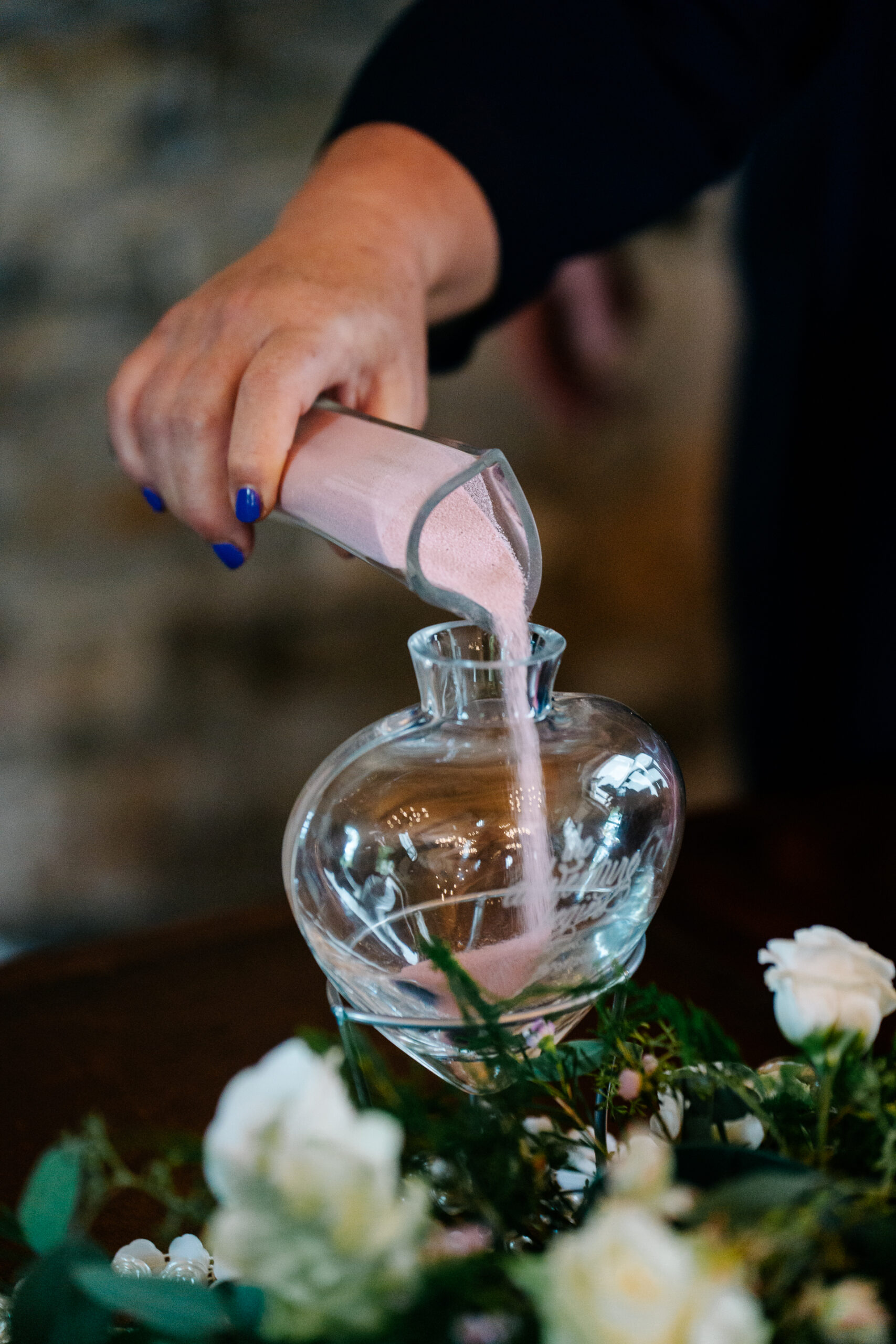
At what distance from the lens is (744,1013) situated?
53 cm

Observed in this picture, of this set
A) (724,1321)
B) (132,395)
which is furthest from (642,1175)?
(132,395)

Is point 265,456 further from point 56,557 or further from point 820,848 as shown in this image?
point 56,557

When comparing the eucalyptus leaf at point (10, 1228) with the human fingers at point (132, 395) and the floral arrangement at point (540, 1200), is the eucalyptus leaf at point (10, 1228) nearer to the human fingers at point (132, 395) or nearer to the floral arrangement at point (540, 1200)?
the floral arrangement at point (540, 1200)

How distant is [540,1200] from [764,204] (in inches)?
59.9

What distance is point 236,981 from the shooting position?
23.2 inches

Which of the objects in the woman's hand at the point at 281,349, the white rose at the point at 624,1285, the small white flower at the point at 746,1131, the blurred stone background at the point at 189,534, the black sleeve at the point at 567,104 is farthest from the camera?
the blurred stone background at the point at 189,534

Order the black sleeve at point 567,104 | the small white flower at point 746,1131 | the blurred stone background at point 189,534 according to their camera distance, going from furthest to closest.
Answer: the blurred stone background at point 189,534 → the black sleeve at point 567,104 → the small white flower at point 746,1131

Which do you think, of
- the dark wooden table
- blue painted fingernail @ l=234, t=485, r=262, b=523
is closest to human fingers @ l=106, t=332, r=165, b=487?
blue painted fingernail @ l=234, t=485, r=262, b=523

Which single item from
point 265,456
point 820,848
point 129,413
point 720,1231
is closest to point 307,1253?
point 720,1231

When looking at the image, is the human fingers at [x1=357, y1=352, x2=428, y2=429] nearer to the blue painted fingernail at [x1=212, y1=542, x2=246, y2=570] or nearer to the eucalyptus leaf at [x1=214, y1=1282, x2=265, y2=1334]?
the blue painted fingernail at [x1=212, y1=542, x2=246, y2=570]

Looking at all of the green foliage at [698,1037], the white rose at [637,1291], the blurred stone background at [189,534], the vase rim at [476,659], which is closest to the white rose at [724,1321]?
the white rose at [637,1291]

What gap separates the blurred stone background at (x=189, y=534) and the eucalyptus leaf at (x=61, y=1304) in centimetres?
117

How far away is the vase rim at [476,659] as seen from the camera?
35 cm

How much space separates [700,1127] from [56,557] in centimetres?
118
